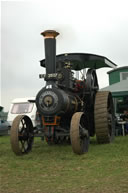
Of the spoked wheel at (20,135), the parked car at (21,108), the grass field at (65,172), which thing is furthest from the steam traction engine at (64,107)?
the parked car at (21,108)

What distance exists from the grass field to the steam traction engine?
37 cm

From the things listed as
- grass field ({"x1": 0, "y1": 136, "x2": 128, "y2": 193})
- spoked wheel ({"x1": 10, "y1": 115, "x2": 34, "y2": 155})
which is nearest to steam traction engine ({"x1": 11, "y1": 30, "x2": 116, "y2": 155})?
spoked wheel ({"x1": 10, "y1": 115, "x2": 34, "y2": 155})

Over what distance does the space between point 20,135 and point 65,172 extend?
2.01 m

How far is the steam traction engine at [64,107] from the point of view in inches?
231

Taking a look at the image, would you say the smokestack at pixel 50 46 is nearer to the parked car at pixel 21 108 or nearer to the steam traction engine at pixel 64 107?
the steam traction engine at pixel 64 107

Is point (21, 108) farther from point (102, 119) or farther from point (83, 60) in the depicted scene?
point (102, 119)

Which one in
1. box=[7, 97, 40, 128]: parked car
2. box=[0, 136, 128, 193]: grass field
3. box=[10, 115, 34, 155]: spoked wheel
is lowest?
box=[0, 136, 128, 193]: grass field

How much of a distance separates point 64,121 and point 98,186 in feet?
11.3

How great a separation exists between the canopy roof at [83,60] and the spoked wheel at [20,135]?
185 centimetres

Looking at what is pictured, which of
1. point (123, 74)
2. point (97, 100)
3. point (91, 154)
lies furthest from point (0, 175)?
point (123, 74)

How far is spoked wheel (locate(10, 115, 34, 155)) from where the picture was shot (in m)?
5.79

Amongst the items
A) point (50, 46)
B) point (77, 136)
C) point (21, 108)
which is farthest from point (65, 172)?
point (21, 108)

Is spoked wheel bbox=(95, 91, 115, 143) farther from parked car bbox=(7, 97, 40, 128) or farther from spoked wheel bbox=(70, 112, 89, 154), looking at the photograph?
parked car bbox=(7, 97, 40, 128)

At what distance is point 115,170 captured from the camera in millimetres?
4344
